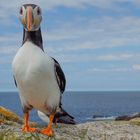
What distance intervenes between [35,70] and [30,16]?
134cm

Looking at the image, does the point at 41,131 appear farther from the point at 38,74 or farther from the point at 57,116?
the point at 57,116

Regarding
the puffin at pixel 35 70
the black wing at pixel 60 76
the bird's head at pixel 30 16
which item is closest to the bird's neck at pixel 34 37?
the puffin at pixel 35 70

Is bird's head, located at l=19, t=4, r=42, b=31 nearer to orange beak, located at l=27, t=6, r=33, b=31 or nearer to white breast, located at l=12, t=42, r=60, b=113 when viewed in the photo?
orange beak, located at l=27, t=6, r=33, b=31

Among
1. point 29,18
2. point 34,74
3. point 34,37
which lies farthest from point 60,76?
point 29,18

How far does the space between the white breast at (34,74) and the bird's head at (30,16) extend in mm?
454

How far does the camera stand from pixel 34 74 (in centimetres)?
1263

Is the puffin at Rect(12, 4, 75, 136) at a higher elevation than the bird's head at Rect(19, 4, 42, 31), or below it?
below

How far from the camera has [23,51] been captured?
12711mm

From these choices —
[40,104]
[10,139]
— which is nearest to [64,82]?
[40,104]

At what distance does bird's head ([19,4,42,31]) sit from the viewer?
12.8 metres

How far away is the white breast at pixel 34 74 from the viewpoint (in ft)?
41.3

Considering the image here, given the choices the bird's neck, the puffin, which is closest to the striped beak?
the puffin

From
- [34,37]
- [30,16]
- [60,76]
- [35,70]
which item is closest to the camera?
[35,70]

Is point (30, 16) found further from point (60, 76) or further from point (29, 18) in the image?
point (60, 76)
